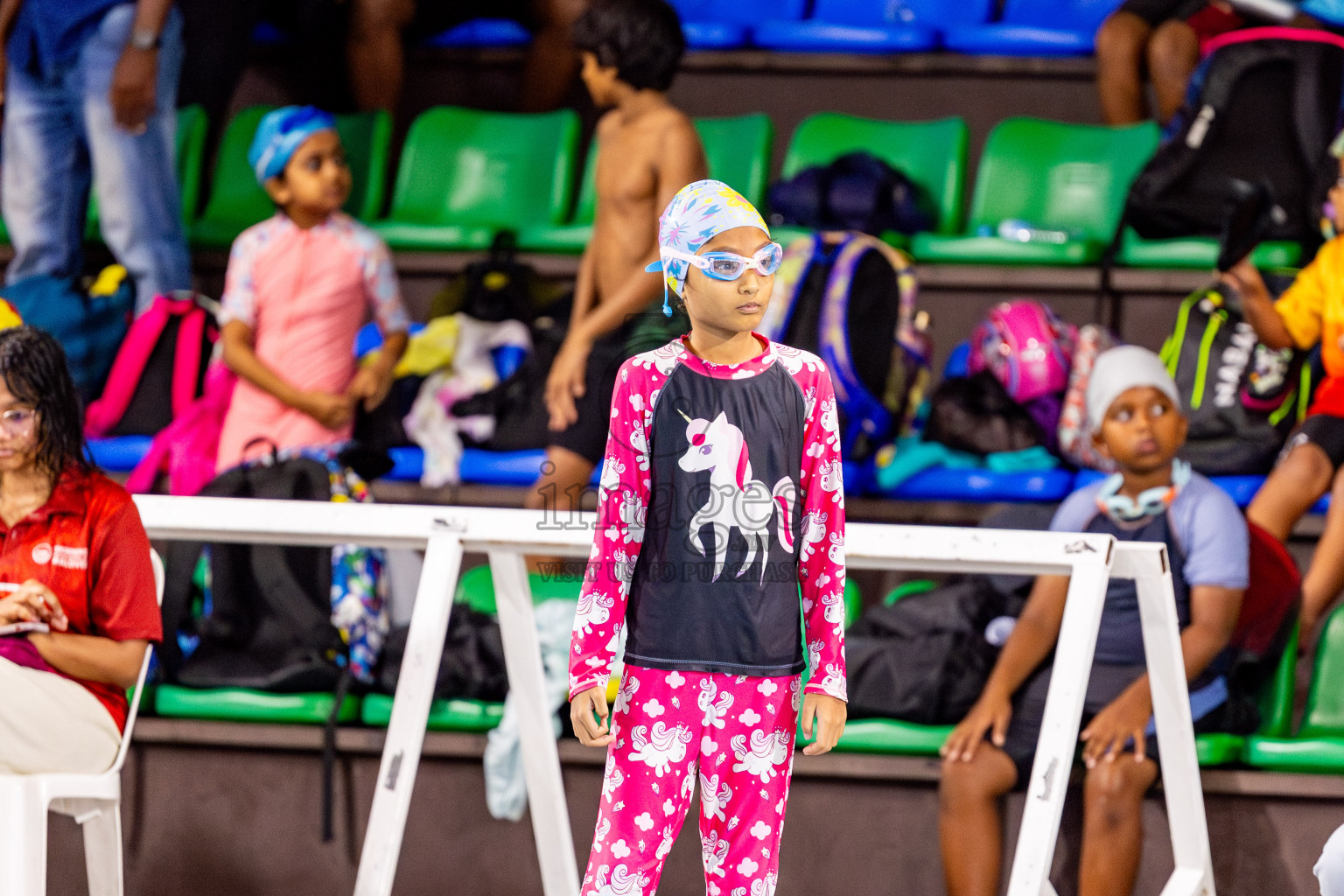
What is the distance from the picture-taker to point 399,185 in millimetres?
4262

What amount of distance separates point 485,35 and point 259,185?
81cm

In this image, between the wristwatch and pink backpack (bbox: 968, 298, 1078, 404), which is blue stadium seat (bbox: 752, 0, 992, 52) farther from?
the wristwatch

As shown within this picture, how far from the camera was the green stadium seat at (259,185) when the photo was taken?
4227 mm

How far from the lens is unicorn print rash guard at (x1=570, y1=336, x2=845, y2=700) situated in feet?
5.61

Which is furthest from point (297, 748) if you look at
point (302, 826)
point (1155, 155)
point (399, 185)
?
point (1155, 155)

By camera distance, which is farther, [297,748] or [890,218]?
[890,218]

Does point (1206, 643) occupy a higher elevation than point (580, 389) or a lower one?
lower

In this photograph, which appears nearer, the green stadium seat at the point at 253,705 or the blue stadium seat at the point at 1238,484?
the green stadium seat at the point at 253,705

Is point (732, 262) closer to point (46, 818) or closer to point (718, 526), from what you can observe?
point (718, 526)

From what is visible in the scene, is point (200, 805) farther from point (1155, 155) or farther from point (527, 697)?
point (1155, 155)

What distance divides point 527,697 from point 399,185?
2.32 m

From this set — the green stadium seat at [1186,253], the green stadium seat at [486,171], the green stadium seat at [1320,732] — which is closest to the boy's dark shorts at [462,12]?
the green stadium seat at [486,171]

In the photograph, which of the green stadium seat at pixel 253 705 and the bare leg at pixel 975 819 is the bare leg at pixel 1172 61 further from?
the green stadium seat at pixel 253 705

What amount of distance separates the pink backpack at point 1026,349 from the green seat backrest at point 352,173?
1.81m
